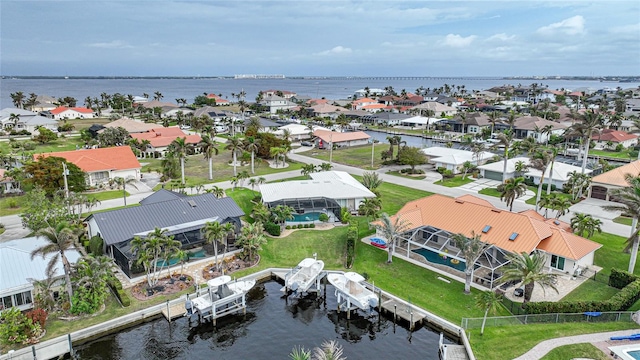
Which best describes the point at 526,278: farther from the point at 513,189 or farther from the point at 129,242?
the point at 129,242

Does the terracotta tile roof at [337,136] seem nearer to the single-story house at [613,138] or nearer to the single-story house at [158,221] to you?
the single-story house at [613,138]

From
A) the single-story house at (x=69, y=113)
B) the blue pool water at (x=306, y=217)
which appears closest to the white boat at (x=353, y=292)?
the blue pool water at (x=306, y=217)

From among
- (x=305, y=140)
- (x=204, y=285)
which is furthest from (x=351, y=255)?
(x=305, y=140)

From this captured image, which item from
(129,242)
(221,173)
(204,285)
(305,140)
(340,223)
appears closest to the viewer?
(204,285)

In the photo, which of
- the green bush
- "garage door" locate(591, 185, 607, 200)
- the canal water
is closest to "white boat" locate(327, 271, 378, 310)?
the canal water

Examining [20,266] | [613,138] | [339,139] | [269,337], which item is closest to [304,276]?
[269,337]

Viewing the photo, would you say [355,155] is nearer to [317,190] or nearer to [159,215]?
[317,190]
